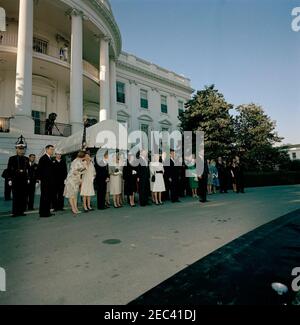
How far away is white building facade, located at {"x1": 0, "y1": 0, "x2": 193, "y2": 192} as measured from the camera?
1348 cm

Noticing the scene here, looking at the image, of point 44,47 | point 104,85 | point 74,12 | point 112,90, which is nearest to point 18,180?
point 104,85

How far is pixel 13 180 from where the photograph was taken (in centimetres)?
679

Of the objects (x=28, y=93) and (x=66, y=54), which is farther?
(x=66, y=54)

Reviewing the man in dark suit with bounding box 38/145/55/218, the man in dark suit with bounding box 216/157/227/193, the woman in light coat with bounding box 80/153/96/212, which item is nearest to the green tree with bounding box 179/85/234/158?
the man in dark suit with bounding box 216/157/227/193

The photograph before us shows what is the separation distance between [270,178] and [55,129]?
72.3ft

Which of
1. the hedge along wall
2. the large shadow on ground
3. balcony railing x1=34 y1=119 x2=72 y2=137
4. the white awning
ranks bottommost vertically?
the large shadow on ground

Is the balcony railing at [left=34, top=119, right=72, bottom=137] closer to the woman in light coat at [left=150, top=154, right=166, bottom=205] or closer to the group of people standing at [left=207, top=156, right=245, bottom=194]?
the woman in light coat at [left=150, top=154, right=166, bottom=205]

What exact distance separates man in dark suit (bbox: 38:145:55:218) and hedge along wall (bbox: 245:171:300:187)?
2016 centimetres

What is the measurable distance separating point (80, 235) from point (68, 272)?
175 centimetres

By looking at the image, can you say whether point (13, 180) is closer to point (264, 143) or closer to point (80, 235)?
point (80, 235)

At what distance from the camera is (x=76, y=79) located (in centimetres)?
1574

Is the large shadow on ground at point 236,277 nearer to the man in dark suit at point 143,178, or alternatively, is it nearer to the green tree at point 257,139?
the man in dark suit at point 143,178

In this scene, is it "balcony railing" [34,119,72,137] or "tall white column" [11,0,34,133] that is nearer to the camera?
"tall white column" [11,0,34,133]
